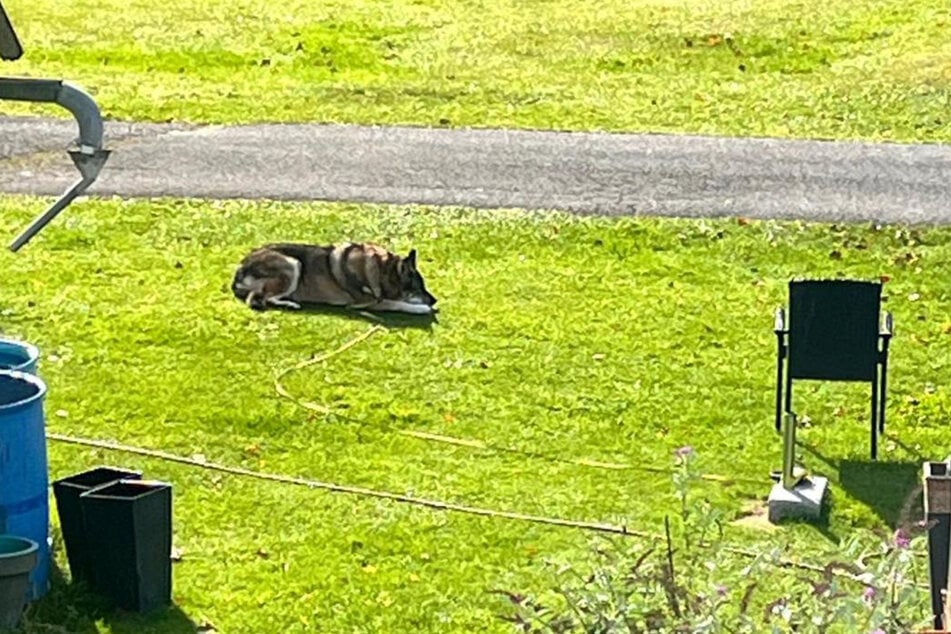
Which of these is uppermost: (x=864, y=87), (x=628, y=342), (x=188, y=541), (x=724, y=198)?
(x=864, y=87)

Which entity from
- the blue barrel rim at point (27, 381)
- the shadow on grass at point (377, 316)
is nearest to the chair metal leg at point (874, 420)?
the shadow on grass at point (377, 316)

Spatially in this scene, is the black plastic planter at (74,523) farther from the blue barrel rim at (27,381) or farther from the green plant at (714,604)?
the green plant at (714,604)

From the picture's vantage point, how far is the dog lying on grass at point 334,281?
12438 millimetres

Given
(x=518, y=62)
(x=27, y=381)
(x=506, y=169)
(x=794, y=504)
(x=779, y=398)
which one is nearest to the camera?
(x=27, y=381)

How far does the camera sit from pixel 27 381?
7.89m

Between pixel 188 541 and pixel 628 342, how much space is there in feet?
12.8

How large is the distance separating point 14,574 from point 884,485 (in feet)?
13.8

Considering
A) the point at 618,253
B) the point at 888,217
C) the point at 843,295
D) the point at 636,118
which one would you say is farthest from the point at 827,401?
the point at 636,118

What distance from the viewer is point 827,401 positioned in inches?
424

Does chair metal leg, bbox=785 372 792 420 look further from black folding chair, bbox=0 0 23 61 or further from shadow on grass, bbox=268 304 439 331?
black folding chair, bbox=0 0 23 61

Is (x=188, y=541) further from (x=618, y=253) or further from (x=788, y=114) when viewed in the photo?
(x=788, y=114)

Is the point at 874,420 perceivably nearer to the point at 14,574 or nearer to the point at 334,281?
Answer: the point at 334,281

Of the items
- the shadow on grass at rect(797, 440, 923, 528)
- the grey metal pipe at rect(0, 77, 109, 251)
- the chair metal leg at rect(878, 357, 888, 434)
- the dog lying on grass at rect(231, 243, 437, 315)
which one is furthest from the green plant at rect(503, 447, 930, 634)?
the dog lying on grass at rect(231, 243, 437, 315)

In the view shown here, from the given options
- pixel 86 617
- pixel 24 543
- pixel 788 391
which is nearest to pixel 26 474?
pixel 24 543
